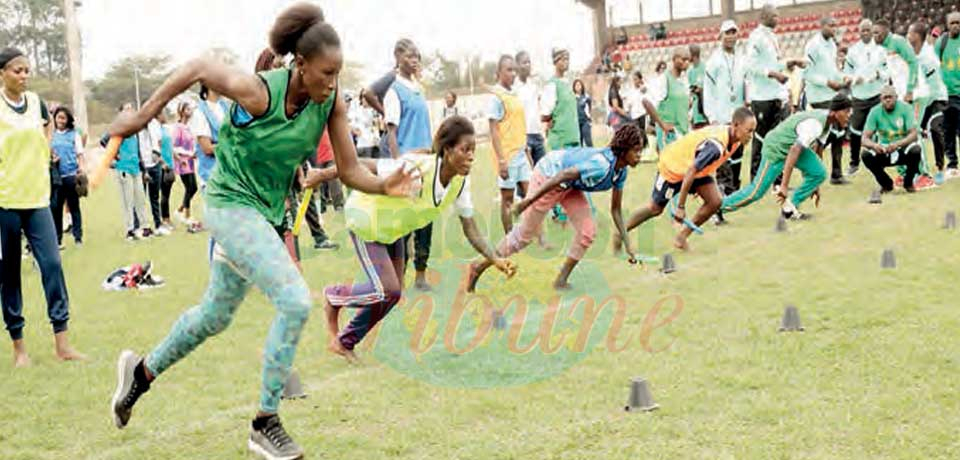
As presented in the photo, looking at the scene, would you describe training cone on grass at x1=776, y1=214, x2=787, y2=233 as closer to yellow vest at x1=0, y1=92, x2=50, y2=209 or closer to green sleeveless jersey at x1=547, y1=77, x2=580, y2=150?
green sleeveless jersey at x1=547, y1=77, x2=580, y2=150

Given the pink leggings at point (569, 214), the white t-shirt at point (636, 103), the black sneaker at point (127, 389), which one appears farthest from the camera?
the white t-shirt at point (636, 103)

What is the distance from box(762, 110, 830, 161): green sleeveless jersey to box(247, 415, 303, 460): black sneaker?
7891 mm

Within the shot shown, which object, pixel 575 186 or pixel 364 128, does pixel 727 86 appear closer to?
pixel 575 186

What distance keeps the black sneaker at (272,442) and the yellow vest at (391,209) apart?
1.75 metres

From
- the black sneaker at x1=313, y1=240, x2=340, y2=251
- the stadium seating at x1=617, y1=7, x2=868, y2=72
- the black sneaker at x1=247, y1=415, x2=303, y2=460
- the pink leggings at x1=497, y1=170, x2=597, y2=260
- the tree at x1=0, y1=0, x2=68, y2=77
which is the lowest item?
the black sneaker at x1=313, y1=240, x2=340, y2=251

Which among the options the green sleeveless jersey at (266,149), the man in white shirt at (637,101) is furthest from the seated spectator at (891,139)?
the green sleeveless jersey at (266,149)

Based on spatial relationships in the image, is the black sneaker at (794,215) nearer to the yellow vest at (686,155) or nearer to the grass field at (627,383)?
the yellow vest at (686,155)

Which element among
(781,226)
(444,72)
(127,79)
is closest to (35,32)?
(127,79)

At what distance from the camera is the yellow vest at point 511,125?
1044 cm

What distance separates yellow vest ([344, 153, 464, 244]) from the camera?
19.6 feet

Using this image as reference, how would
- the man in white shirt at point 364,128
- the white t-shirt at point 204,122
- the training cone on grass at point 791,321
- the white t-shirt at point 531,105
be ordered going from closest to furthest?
the training cone on grass at point 791,321 → the white t-shirt at point 204,122 → the white t-shirt at point 531,105 → the man in white shirt at point 364,128

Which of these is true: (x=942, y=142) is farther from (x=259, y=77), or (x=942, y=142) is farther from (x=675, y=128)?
(x=259, y=77)

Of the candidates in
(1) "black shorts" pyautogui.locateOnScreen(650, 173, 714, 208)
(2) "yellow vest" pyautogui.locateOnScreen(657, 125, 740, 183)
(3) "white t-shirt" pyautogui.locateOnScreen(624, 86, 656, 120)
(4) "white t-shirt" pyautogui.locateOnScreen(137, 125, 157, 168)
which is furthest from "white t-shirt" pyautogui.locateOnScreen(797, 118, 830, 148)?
(3) "white t-shirt" pyautogui.locateOnScreen(624, 86, 656, 120)

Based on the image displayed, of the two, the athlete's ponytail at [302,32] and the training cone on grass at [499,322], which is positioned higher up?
the athlete's ponytail at [302,32]
